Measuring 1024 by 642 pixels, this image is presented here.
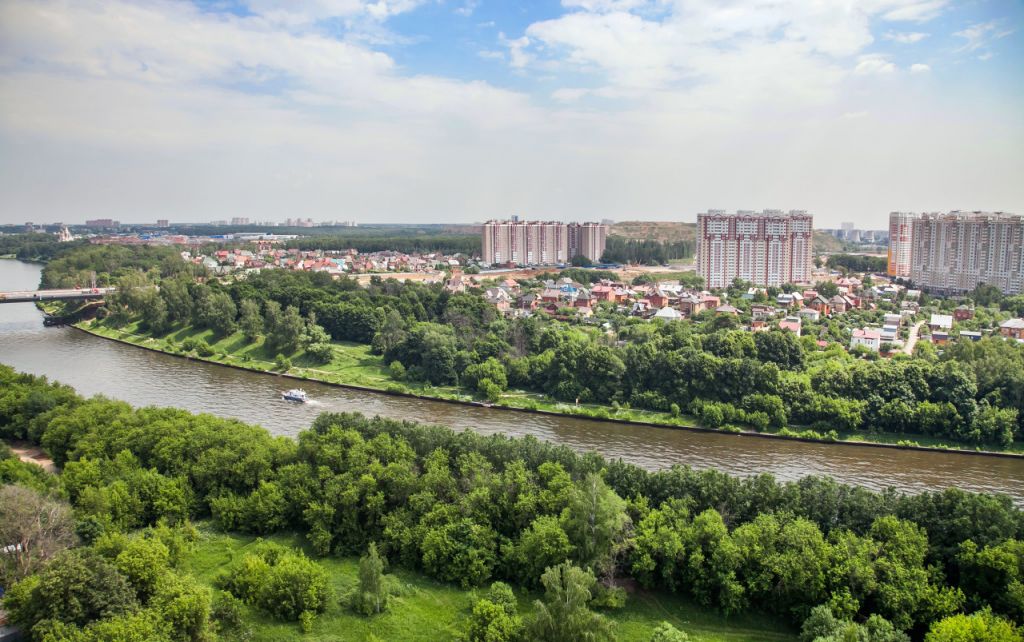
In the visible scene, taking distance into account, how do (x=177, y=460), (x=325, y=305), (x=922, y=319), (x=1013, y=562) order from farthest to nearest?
(x=922, y=319) < (x=325, y=305) < (x=177, y=460) < (x=1013, y=562)

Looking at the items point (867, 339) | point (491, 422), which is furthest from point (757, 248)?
point (491, 422)

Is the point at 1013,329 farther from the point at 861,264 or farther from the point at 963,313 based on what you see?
the point at 861,264

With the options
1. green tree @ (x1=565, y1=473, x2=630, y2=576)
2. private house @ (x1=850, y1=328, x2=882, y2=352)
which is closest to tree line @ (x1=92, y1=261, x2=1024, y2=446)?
private house @ (x1=850, y1=328, x2=882, y2=352)

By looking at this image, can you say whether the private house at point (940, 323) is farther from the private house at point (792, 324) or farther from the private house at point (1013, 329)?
the private house at point (792, 324)

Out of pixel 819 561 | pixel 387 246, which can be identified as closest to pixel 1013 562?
pixel 819 561

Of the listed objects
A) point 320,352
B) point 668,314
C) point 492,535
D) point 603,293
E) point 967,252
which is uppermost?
point 967,252

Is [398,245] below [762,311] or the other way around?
the other way around

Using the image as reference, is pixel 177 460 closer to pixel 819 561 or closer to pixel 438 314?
pixel 819 561
